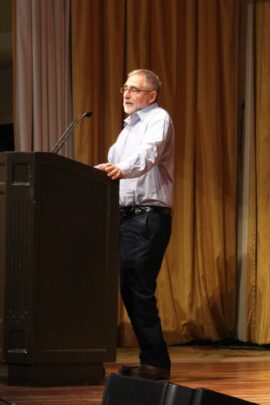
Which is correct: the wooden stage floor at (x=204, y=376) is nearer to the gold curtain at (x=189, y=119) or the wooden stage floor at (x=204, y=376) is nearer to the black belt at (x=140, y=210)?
the gold curtain at (x=189, y=119)

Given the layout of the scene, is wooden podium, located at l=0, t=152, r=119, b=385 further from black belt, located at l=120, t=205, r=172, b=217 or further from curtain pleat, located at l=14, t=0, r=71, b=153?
curtain pleat, located at l=14, t=0, r=71, b=153

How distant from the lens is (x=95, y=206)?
323 centimetres

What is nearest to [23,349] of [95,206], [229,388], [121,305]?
[95,206]

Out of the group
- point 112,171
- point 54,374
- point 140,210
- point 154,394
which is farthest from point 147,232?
point 154,394

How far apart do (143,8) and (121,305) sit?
1.72m

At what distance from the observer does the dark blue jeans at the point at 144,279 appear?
350 centimetres

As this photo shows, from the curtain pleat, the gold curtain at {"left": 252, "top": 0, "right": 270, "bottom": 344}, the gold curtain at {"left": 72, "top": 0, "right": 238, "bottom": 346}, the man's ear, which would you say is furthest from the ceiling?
the man's ear

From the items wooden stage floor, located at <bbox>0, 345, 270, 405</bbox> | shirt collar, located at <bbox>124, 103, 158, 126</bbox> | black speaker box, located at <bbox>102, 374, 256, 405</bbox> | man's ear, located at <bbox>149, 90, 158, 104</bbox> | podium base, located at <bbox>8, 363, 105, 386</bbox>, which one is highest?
man's ear, located at <bbox>149, 90, 158, 104</bbox>

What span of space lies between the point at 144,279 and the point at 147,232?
190mm

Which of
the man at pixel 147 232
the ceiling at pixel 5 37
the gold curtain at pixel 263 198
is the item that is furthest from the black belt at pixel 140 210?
the ceiling at pixel 5 37

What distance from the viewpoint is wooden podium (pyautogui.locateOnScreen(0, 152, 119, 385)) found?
2979 mm

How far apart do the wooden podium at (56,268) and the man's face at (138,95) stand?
531 millimetres

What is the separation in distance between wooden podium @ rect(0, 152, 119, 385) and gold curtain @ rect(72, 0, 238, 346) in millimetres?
1710

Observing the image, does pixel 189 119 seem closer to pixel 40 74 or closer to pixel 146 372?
pixel 40 74
